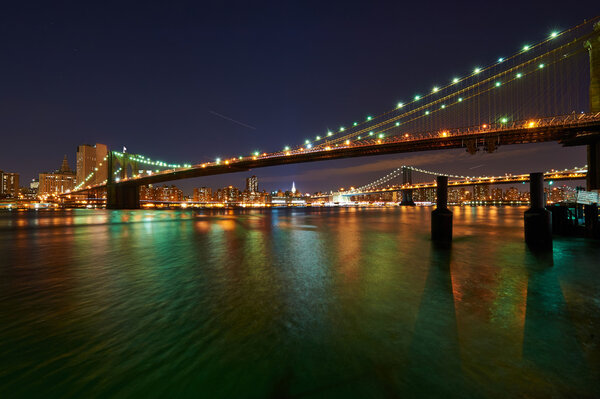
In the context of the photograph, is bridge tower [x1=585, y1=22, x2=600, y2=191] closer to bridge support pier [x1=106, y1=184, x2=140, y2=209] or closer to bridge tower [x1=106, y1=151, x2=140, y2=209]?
bridge tower [x1=106, y1=151, x2=140, y2=209]

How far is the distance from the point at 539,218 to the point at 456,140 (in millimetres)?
25408

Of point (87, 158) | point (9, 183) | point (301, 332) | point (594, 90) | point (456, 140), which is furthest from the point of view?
point (9, 183)

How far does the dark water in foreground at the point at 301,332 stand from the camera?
7.28 ft

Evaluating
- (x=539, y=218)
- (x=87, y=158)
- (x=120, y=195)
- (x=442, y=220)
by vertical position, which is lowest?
(x=442, y=220)

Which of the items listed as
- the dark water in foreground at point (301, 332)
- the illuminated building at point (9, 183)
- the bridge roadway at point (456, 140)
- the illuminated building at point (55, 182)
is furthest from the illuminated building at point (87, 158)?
the dark water in foreground at point (301, 332)

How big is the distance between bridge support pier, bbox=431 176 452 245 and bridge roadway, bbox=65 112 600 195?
21.8m

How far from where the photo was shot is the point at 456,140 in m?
31.5

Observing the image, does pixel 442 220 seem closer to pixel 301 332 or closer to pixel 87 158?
pixel 301 332

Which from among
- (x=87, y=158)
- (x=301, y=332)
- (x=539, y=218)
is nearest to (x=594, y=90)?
(x=539, y=218)

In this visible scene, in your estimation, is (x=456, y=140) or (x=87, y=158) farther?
(x=87, y=158)

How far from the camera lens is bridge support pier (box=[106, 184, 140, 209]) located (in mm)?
55156

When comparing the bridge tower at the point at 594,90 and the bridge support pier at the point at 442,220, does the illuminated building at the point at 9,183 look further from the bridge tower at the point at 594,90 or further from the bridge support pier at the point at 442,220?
the bridge tower at the point at 594,90

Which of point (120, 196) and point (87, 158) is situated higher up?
point (87, 158)

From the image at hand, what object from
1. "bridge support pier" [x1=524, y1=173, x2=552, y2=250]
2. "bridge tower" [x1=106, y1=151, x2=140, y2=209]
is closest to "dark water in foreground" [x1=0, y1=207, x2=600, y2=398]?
"bridge support pier" [x1=524, y1=173, x2=552, y2=250]
